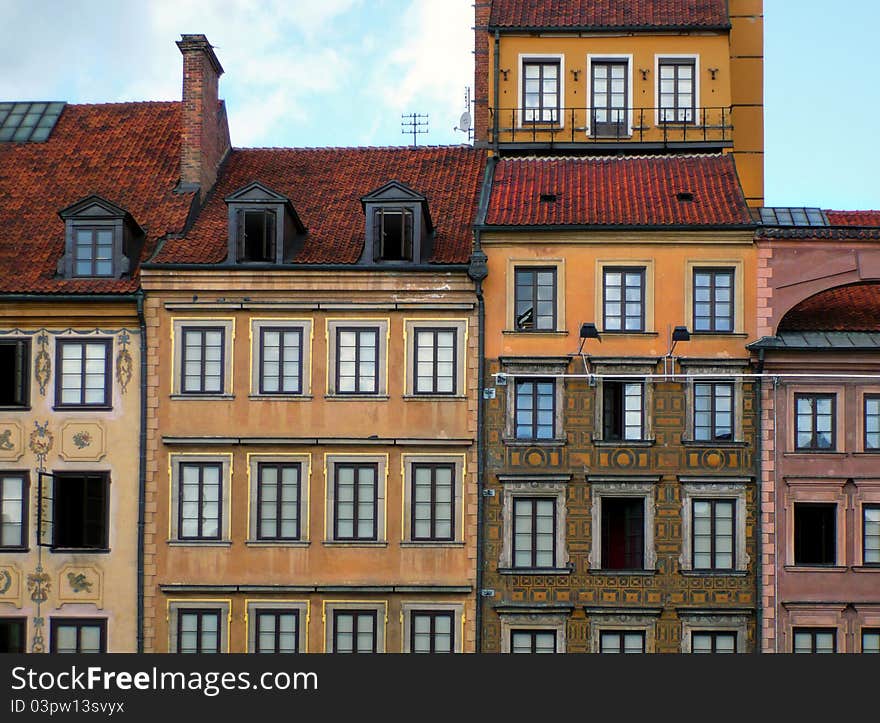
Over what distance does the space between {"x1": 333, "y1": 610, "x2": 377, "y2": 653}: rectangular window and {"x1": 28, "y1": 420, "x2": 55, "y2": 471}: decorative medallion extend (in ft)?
25.0

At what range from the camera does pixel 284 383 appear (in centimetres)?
4069

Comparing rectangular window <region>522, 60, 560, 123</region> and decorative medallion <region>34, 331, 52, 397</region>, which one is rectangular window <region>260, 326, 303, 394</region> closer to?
decorative medallion <region>34, 331, 52, 397</region>

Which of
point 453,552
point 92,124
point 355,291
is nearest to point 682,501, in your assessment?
point 453,552

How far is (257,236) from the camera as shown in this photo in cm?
4141

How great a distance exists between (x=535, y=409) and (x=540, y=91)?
379 inches

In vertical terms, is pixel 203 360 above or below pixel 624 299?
below

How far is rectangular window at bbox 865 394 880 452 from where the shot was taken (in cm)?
3997

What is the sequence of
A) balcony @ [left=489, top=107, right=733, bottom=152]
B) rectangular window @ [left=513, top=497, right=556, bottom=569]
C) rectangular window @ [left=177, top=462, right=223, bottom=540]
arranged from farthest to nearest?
1. balcony @ [left=489, top=107, right=733, bottom=152]
2. rectangular window @ [left=177, top=462, right=223, bottom=540]
3. rectangular window @ [left=513, top=497, right=556, bottom=569]

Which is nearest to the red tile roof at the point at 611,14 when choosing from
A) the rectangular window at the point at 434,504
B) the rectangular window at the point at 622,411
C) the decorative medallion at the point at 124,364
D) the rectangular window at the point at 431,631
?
the rectangular window at the point at 622,411

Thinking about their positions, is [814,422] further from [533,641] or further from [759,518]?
[533,641]

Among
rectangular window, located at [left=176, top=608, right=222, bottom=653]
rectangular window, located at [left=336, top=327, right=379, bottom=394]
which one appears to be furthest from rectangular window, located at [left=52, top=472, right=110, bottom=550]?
rectangular window, located at [left=336, top=327, right=379, bottom=394]

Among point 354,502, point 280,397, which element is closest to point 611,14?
point 280,397

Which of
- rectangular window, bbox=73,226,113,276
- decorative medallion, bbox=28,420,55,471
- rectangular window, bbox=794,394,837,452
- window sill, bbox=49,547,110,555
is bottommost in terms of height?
window sill, bbox=49,547,110,555

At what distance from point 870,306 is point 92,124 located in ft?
68.3
